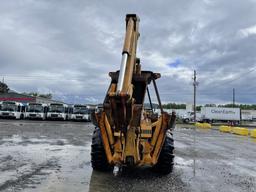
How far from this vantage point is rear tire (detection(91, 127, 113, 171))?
959 centimetres

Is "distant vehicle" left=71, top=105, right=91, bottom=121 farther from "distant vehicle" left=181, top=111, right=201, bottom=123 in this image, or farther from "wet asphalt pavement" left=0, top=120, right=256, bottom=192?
"wet asphalt pavement" left=0, top=120, right=256, bottom=192

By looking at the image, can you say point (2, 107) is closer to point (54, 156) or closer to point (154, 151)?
point (54, 156)

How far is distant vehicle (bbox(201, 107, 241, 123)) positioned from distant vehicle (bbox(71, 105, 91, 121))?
30.5 metres

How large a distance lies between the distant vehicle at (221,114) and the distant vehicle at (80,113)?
30.5m

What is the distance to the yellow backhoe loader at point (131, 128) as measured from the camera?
7.55 meters

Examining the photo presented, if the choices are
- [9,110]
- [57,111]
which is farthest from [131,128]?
[9,110]

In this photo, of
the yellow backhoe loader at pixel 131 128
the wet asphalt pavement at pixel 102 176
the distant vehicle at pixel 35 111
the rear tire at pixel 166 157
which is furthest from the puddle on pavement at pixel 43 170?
the distant vehicle at pixel 35 111

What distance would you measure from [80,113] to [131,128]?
42.3 meters

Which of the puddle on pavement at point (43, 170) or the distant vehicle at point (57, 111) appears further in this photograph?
the distant vehicle at point (57, 111)

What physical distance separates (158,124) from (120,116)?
1740 millimetres

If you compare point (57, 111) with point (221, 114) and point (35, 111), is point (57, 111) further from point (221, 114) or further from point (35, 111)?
point (221, 114)

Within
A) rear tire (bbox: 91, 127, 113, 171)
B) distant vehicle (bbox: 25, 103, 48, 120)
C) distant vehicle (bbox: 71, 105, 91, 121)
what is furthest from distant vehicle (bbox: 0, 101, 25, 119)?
rear tire (bbox: 91, 127, 113, 171)

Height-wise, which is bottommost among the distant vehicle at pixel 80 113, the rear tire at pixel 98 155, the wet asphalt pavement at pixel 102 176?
the wet asphalt pavement at pixel 102 176

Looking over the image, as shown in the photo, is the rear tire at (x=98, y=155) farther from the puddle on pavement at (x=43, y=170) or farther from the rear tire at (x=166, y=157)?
the rear tire at (x=166, y=157)
